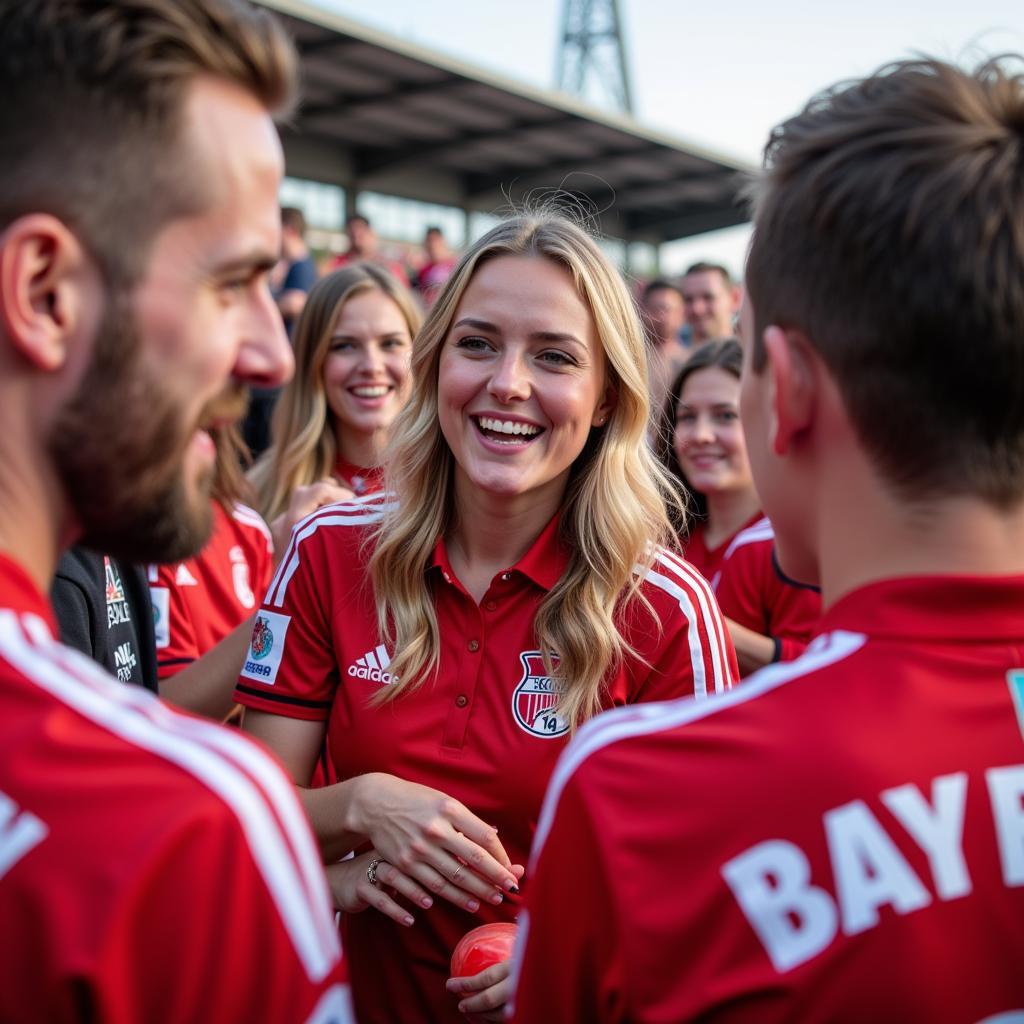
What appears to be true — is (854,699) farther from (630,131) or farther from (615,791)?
(630,131)

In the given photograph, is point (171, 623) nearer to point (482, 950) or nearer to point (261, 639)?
point (261, 639)

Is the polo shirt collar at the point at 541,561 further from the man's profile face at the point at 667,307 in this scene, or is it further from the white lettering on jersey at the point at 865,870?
the man's profile face at the point at 667,307

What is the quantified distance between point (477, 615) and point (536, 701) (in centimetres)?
25

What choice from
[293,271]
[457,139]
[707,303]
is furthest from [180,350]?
[457,139]

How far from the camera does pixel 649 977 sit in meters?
1.15

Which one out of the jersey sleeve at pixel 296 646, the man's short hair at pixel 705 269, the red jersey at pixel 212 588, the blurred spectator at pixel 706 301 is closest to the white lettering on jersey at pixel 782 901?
the jersey sleeve at pixel 296 646

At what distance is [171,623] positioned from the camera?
350cm

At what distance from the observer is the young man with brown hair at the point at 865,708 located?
3.54 ft

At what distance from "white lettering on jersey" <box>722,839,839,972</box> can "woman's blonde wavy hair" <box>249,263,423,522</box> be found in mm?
3655

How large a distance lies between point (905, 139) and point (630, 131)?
1607cm

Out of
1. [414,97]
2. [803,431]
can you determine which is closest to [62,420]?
[803,431]

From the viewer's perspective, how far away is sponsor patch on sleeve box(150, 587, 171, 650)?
136 inches

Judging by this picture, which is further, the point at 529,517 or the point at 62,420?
the point at 529,517

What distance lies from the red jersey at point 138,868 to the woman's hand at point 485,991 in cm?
104
